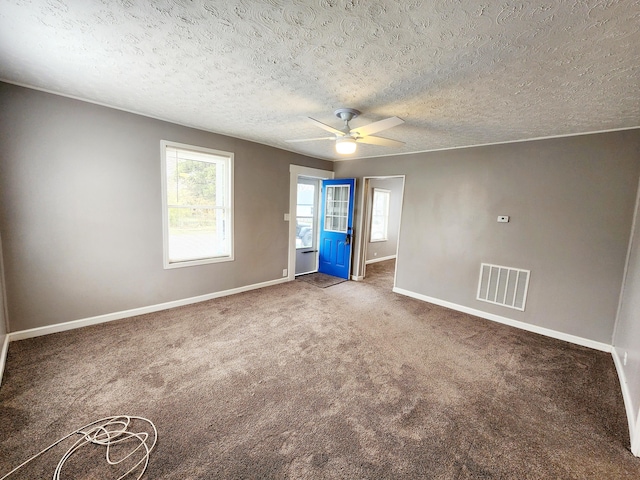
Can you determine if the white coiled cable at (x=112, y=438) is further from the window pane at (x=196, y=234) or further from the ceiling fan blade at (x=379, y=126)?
the ceiling fan blade at (x=379, y=126)

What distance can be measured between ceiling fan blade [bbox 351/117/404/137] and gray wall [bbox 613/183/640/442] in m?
2.56

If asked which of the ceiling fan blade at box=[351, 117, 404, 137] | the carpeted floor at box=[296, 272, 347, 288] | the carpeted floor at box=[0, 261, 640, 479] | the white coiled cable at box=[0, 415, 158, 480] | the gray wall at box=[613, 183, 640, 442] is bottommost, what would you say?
the white coiled cable at box=[0, 415, 158, 480]

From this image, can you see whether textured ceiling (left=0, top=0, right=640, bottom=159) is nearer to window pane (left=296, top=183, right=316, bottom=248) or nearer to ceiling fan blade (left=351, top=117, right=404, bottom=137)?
ceiling fan blade (left=351, top=117, right=404, bottom=137)

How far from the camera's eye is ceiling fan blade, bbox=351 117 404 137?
2.20m

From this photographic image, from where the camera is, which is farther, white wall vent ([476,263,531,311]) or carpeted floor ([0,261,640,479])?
white wall vent ([476,263,531,311])

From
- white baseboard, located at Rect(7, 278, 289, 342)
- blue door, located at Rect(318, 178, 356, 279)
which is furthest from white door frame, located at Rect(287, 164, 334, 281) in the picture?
white baseboard, located at Rect(7, 278, 289, 342)

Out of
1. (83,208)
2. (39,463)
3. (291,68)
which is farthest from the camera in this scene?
(83,208)

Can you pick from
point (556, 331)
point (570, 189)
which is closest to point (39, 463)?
point (556, 331)

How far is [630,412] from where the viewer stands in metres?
1.95

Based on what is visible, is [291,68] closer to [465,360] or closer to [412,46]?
[412,46]

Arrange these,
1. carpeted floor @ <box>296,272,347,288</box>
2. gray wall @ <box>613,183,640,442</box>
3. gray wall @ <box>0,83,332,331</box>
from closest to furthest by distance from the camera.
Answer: gray wall @ <box>613,183,640,442</box> → gray wall @ <box>0,83,332,331</box> → carpeted floor @ <box>296,272,347,288</box>

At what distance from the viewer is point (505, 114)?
2572mm

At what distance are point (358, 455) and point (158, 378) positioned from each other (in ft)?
5.73

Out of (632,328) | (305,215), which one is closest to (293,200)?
(305,215)
